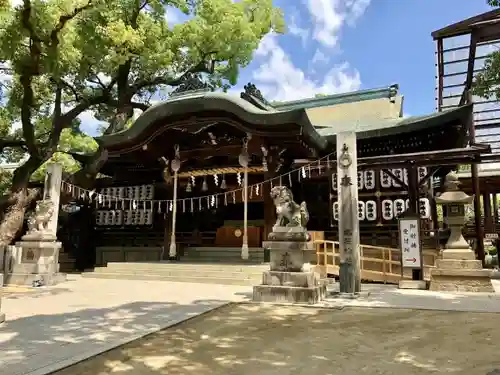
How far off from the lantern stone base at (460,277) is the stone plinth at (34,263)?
36.6ft

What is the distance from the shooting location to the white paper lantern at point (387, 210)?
47.6 ft

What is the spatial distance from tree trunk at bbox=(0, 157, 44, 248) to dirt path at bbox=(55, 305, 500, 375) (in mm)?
11832

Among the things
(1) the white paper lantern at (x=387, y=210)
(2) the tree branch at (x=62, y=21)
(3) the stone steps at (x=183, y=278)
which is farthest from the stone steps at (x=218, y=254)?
(2) the tree branch at (x=62, y=21)

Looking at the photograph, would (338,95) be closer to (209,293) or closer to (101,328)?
(209,293)

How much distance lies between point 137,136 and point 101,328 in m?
9.80

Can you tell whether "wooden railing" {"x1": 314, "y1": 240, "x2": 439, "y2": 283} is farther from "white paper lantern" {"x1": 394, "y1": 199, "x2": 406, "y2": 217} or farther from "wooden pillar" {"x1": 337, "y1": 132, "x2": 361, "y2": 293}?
"wooden pillar" {"x1": 337, "y1": 132, "x2": 361, "y2": 293}

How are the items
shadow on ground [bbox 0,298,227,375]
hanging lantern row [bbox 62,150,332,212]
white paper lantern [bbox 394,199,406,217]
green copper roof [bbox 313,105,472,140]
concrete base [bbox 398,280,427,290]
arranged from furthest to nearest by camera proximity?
1. hanging lantern row [bbox 62,150,332,212]
2. white paper lantern [bbox 394,199,406,217]
3. green copper roof [bbox 313,105,472,140]
4. concrete base [bbox 398,280,427,290]
5. shadow on ground [bbox 0,298,227,375]

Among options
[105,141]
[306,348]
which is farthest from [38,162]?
[306,348]

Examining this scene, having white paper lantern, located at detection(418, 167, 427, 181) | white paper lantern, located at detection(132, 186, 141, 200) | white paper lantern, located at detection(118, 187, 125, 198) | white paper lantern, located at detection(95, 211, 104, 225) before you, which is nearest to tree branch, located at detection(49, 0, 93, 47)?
white paper lantern, located at detection(132, 186, 141, 200)

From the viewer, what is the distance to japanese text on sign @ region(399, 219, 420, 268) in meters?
11.5

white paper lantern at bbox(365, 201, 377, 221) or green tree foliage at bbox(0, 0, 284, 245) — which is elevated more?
green tree foliage at bbox(0, 0, 284, 245)

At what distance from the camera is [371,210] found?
14773 mm

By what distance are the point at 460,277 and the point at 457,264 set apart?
1.12ft

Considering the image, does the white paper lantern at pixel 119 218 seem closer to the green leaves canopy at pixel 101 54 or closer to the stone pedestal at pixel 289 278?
the green leaves canopy at pixel 101 54
